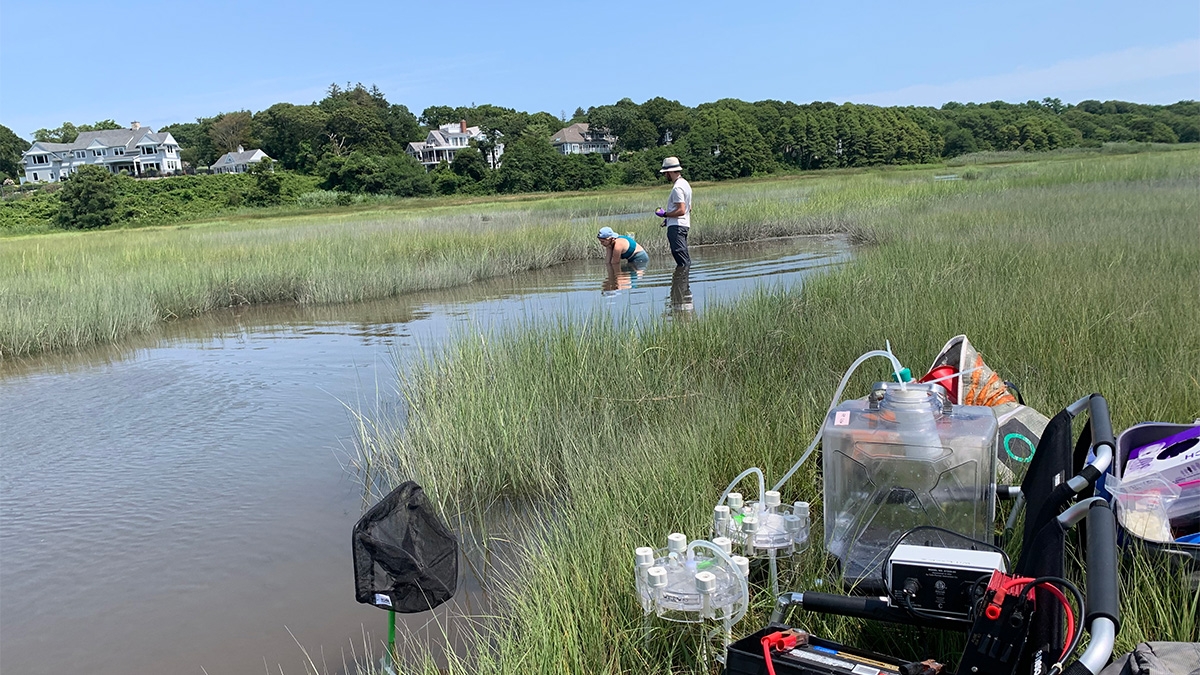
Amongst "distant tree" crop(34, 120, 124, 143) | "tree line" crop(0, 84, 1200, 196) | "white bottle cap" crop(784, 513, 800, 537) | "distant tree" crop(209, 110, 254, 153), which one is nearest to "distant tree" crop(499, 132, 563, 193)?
"tree line" crop(0, 84, 1200, 196)

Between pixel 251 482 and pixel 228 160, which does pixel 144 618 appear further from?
pixel 228 160

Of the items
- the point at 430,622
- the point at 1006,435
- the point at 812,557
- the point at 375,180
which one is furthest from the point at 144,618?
the point at 375,180

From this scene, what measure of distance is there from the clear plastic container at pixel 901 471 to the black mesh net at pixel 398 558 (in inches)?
54.1

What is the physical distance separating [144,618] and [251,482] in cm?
165

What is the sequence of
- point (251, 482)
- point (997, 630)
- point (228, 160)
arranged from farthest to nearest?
point (228, 160) < point (251, 482) < point (997, 630)

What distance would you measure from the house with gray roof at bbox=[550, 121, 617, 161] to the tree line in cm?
149

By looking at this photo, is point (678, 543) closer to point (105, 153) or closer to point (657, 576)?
point (657, 576)

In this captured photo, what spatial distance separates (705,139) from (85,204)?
165ft

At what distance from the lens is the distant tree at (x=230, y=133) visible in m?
111

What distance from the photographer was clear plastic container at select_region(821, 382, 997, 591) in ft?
8.18

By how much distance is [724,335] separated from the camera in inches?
238

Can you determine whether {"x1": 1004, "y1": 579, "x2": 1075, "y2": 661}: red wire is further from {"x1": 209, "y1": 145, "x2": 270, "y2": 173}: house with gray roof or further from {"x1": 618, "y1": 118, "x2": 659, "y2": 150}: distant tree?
{"x1": 209, "y1": 145, "x2": 270, "y2": 173}: house with gray roof

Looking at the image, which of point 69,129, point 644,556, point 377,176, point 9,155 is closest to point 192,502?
point 644,556

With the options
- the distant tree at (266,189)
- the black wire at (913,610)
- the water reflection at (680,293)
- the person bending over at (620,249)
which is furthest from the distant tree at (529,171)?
the black wire at (913,610)
